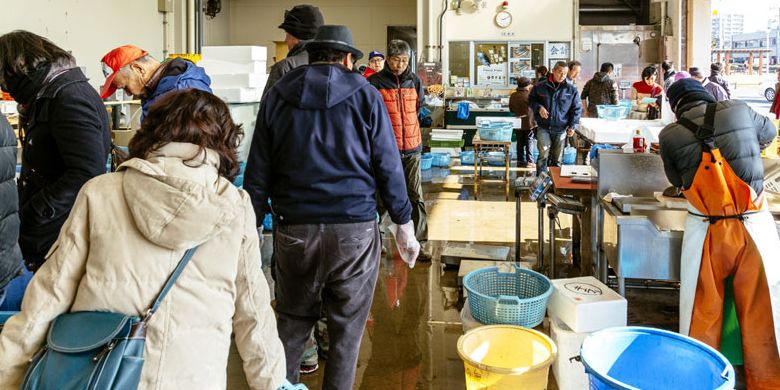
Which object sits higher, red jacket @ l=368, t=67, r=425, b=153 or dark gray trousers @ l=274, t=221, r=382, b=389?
red jacket @ l=368, t=67, r=425, b=153

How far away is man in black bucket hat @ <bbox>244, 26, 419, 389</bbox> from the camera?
2.22m

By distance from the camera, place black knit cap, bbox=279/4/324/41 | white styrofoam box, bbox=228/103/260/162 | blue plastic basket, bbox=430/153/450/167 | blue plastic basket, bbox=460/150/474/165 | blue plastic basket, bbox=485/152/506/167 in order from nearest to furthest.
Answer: black knit cap, bbox=279/4/324/41, white styrofoam box, bbox=228/103/260/162, blue plastic basket, bbox=430/153/450/167, blue plastic basket, bbox=485/152/506/167, blue plastic basket, bbox=460/150/474/165

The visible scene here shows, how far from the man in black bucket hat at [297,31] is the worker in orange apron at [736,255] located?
187 cm

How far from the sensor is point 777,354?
2.77 metres

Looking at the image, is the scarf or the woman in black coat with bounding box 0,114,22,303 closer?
the woman in black coat with bounding box 0,114,22,303

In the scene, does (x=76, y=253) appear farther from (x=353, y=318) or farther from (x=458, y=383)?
(x=458, y=383)

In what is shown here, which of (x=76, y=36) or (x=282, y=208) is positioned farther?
(x=76, y=36)

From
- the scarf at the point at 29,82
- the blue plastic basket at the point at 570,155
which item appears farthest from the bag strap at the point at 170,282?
the blue plastic basket at the point at 570,155

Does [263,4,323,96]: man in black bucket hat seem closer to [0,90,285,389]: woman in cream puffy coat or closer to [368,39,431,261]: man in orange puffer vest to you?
[368,39,431,261]: man in orange puffer vest

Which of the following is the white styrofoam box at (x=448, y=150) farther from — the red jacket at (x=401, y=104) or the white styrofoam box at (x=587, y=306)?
the white styrofoam box at (x=587, y=306)

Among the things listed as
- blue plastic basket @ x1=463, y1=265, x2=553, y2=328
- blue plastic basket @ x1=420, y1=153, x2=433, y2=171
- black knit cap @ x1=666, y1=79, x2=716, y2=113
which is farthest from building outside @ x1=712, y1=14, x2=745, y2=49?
blue plastic basket @ x1=463, y1=265, x2=553, y2=328

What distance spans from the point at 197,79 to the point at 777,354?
2.83m

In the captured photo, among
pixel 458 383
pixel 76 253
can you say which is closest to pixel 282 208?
pixel 76 253

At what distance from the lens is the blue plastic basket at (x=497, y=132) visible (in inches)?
322
